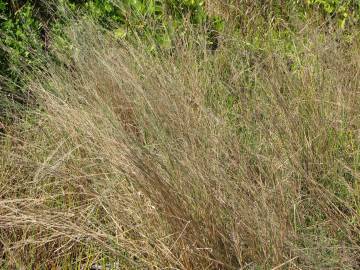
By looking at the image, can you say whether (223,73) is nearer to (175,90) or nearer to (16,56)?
(175,90)

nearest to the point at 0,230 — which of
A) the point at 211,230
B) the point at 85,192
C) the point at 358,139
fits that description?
the point at 85,192

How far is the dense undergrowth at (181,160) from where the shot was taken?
2553 mm

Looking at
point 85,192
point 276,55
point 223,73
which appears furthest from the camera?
point 223,73

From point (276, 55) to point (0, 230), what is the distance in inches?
65.3

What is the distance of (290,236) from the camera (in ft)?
8.34

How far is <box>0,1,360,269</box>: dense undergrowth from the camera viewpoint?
2.55 m

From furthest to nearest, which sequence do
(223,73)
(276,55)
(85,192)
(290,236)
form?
(223,73), (276,55), (85,192), (290,236)

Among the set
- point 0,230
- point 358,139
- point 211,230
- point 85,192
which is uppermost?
point 358,139

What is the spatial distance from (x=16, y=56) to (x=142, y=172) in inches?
66.0

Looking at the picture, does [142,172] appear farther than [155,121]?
No

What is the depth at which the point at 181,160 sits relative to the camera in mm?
2602

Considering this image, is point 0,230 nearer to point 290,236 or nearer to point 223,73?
point 290,236

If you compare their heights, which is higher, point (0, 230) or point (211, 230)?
point (211, 230)

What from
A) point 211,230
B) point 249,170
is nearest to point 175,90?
point 249,170
